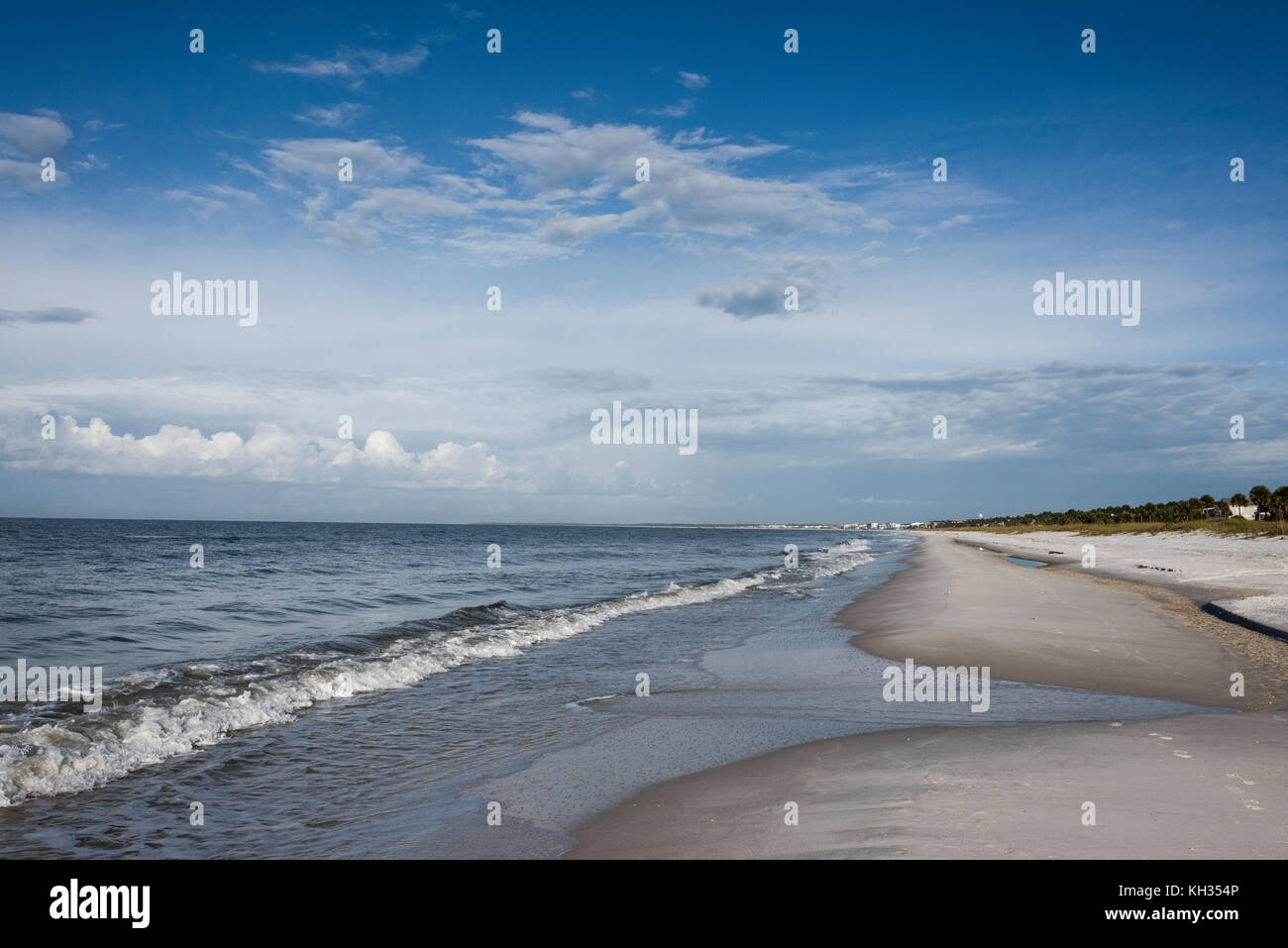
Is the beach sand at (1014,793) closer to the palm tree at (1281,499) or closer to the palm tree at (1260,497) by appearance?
the palm tree at (1281,499)

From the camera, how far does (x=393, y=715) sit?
11.8 meters

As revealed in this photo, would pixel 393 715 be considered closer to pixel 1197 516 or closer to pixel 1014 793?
pixel 1014 793

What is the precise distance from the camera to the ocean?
7.18 metres

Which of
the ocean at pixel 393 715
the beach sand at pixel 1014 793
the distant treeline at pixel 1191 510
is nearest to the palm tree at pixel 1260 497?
the distant treeline at pixel 1191 510

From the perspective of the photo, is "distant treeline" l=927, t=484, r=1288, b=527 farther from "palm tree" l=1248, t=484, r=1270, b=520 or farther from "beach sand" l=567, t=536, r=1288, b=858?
"beach sand" l=567, t=536, r=1288, b=858

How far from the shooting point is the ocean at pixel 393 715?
7.18 metres

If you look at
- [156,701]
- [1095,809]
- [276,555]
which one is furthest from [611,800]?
[276,555]

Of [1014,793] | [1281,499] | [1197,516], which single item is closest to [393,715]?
[1014,793]

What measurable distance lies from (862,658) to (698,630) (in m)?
6.38

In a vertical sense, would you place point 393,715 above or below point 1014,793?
below

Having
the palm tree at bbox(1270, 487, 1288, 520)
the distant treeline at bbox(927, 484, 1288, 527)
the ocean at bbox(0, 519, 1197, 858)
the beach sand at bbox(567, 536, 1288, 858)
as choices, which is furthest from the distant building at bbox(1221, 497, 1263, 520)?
the beach sand at bbox(567, 536, 1288, 858)

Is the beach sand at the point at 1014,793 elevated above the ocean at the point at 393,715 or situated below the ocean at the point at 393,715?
above

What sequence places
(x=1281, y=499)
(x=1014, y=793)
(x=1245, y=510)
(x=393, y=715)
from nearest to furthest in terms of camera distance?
(x=1014, y=793)
(x=393, y=715)
(x=1281, y=499)
(x=1245, y=510)
